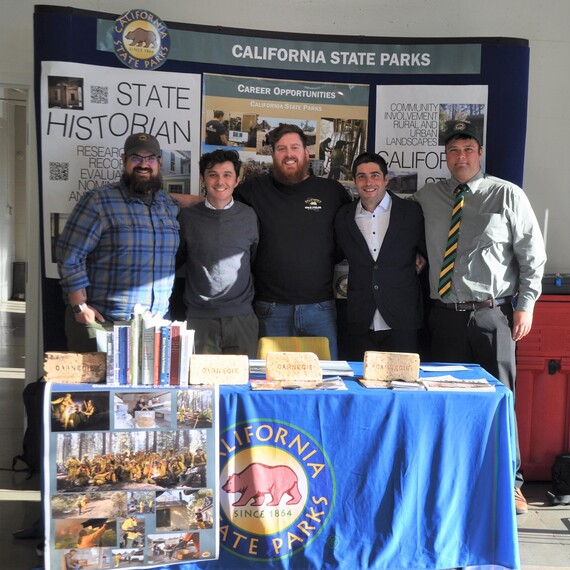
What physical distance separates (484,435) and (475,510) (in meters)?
0.28

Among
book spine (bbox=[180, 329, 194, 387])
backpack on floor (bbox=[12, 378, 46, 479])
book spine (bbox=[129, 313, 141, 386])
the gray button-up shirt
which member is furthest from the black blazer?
backpack on floor (bbox=[12, 378, 46, 479])

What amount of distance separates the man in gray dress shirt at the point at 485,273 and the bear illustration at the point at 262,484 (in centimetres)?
132

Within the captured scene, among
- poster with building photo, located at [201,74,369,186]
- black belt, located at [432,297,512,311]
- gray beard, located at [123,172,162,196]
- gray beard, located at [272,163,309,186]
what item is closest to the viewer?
gray beard, located at [123,172,162,196]

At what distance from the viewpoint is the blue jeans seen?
3.71m

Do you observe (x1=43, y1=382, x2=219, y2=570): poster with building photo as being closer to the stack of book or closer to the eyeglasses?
the stack of book

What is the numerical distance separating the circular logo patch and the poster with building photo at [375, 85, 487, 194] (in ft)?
4.10

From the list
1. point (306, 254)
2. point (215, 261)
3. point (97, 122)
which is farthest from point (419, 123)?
point (97, 122)

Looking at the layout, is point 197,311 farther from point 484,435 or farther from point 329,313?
point 484,435

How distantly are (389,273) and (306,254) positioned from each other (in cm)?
44

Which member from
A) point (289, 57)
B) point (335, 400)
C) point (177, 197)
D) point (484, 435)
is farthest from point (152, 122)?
point (484, 435)

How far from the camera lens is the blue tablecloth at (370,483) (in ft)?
8.46

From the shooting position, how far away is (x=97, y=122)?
Answer: 3.86 meters

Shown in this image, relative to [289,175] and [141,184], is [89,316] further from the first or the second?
[289,175]

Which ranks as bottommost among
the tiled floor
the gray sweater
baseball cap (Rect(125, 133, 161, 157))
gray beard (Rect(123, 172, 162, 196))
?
the tiled floor
